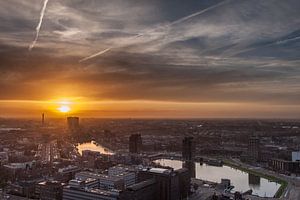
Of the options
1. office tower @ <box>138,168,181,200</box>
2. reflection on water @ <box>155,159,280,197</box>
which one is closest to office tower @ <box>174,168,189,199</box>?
office tower @ <box>138,168,181,200</box>

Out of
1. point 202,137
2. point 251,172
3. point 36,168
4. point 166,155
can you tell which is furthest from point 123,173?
point 202,137

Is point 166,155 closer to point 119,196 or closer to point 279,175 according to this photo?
point 279,175

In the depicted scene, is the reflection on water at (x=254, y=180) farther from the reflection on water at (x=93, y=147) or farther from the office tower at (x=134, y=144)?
the reflection on water at (x=93, y=147)

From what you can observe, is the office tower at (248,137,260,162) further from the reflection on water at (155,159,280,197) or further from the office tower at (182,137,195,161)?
the office tower at (182,137,195,161)

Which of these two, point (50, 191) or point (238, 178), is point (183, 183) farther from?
point (238, 178)

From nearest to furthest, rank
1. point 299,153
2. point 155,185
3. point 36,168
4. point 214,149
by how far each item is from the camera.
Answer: point 155,185, point 36,168, point 299,153, point 214,149
